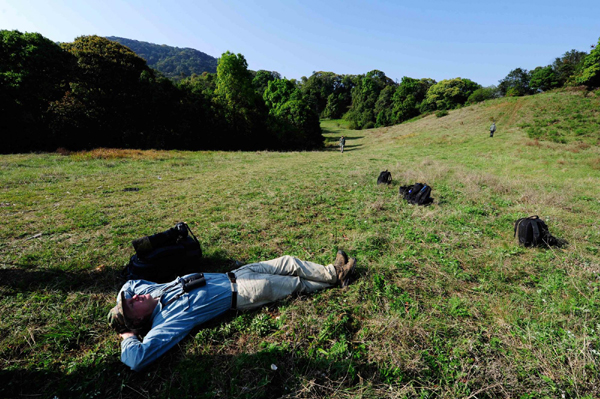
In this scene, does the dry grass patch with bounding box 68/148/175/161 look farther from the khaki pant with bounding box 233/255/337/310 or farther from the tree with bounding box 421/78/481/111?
the tree with bounding box 421/78/481/111

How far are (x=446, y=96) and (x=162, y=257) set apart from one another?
214 feet

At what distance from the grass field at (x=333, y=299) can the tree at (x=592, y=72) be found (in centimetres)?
3648

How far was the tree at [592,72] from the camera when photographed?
1150 inches

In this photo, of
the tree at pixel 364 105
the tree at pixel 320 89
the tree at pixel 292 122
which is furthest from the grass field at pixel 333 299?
the tree at pixel 320 89

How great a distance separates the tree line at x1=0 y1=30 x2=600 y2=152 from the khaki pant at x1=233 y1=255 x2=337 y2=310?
863 inches

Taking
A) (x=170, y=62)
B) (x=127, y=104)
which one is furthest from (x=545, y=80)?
(x=170, y=62)

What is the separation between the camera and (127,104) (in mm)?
19875

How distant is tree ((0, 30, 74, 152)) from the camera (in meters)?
16.1

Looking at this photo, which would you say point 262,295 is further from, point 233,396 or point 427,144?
point 427,144

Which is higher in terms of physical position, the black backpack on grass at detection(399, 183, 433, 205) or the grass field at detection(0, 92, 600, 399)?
the black backpack on grass at detection(399, 183, 433, 205)

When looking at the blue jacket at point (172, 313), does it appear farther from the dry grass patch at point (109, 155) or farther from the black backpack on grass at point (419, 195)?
the dry grass patch at point (109, 155)

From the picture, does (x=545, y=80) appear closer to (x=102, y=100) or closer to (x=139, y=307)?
(x=139, y=307)

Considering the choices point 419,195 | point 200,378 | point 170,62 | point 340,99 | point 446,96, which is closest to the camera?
point 200,378

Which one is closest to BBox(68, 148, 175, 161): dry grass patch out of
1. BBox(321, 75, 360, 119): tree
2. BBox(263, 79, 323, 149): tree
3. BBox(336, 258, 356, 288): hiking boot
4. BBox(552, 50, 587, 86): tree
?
BBox(263, 79, 323, 149): tree
